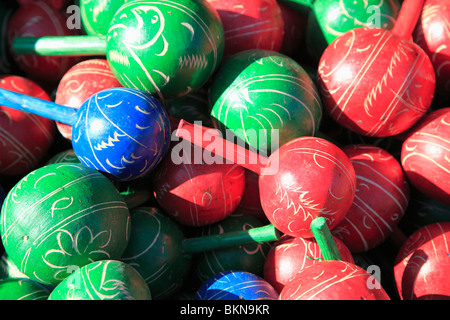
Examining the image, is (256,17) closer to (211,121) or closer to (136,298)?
(211,121)

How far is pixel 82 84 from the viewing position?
2.04 m

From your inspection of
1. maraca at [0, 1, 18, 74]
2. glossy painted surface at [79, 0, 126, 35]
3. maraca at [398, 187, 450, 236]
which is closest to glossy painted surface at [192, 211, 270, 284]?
maraca at [398, 187, 450, 236]

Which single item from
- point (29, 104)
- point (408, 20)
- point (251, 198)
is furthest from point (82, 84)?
point (408, 20)

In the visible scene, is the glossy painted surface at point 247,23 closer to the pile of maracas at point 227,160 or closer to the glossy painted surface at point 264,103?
the pile of maracas at point 227,160

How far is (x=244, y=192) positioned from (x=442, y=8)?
1.40 m

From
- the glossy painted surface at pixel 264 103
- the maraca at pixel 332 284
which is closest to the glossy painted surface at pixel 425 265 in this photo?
the maraca at pixel 332 284

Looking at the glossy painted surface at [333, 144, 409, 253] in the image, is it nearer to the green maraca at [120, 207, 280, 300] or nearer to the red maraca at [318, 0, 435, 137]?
the red maraca at [318, 0, 435, 137]

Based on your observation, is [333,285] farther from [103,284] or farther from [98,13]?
[98,13]

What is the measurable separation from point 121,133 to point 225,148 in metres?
0.44

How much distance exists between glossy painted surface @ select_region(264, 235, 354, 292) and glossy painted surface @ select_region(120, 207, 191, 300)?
0.41m

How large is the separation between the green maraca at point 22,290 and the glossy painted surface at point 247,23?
1410mm

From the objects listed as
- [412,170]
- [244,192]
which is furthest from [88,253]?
[412,170]

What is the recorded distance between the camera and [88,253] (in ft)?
5.14

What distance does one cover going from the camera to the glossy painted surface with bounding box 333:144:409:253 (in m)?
1.93
